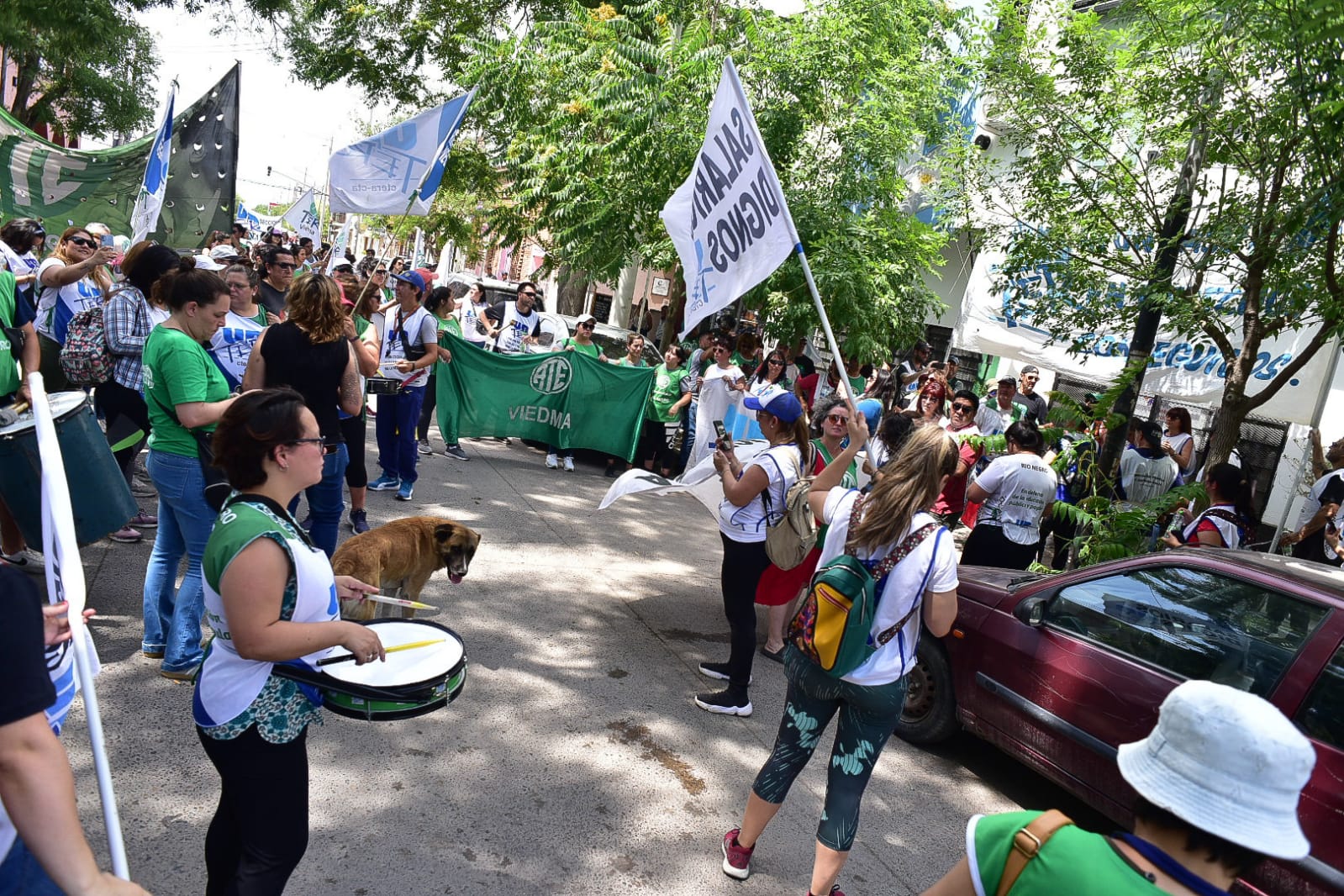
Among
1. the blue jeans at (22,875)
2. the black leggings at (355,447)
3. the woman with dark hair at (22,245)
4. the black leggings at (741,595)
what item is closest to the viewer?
the blue jeans at (22,875)

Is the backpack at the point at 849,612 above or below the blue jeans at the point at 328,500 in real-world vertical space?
above

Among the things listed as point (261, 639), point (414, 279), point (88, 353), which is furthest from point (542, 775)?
point (414, 279)

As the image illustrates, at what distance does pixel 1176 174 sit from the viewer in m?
8.51

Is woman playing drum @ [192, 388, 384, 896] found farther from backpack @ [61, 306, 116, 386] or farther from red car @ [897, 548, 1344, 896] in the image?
backpack @ [61, 306, 116, 386]

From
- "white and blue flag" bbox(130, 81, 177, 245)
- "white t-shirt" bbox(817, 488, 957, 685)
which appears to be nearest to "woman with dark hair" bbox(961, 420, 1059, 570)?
"white t-shirt" bbox(817, 488, 957, 685)

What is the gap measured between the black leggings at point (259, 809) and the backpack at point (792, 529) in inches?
110

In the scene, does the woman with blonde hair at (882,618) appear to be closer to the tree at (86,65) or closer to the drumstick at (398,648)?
the drumstick at (398,648)

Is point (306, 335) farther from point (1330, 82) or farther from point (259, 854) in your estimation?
point (1330, 82)

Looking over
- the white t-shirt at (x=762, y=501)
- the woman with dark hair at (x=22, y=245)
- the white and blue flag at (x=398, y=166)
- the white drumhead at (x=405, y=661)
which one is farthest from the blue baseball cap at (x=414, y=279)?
the white drumhead at (x=405, y=661)

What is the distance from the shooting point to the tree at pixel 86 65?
16.3 m

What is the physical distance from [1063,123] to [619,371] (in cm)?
515

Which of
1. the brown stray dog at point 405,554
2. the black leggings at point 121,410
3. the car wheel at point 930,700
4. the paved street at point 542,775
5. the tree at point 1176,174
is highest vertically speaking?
the tree at point 1176,174

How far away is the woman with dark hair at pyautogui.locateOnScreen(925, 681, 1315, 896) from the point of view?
142 centimetres

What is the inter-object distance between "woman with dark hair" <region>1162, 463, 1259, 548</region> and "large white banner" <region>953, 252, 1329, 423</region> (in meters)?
2.34
